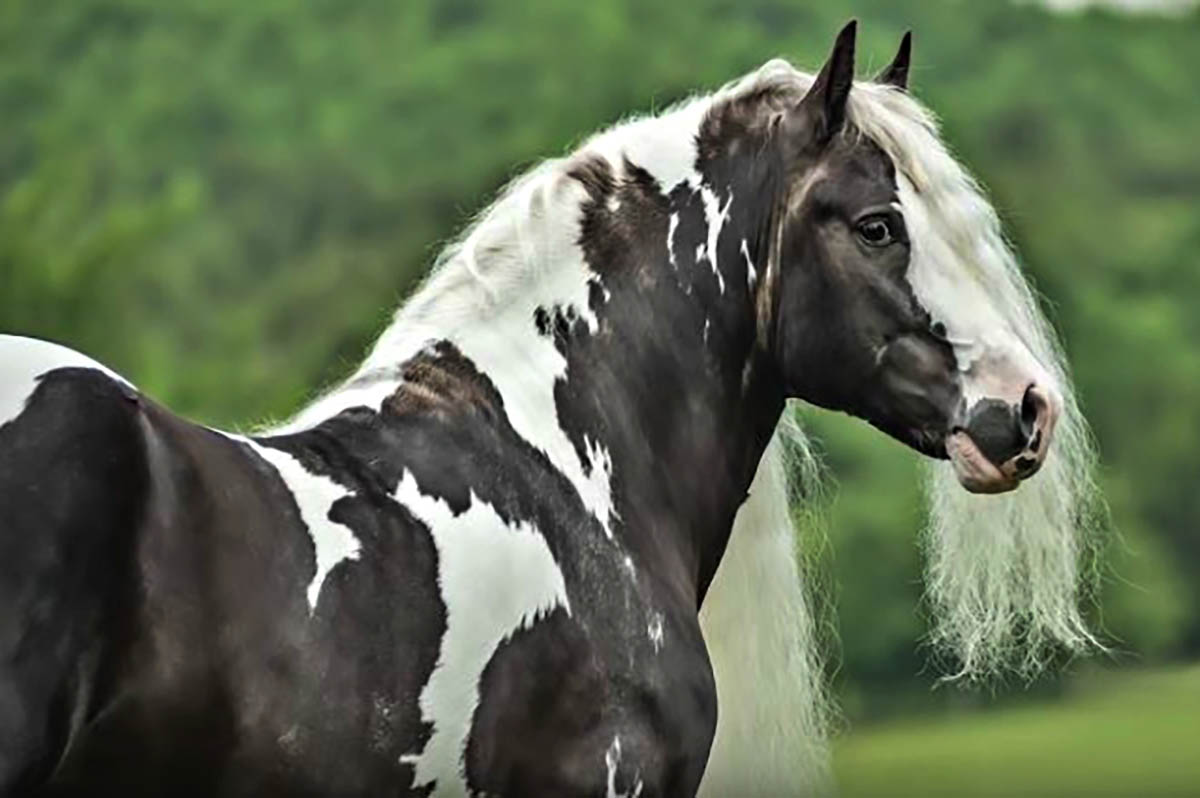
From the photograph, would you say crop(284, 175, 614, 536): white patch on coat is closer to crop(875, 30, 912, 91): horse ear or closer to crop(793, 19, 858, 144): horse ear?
crop(793, 19, 858, 144): horse ear

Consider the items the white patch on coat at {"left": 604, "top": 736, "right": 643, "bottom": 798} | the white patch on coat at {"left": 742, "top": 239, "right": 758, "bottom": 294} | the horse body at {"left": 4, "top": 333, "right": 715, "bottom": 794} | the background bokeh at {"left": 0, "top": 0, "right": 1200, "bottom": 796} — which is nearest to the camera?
the horse body at {"left": 4, "top": 333, "right": 715, "bottom": 794}

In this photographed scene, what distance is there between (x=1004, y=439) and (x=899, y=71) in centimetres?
93

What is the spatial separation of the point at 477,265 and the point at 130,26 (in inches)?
1689

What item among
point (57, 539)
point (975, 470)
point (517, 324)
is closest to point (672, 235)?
point (517, 324)

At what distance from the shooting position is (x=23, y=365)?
A: 11.6 ft

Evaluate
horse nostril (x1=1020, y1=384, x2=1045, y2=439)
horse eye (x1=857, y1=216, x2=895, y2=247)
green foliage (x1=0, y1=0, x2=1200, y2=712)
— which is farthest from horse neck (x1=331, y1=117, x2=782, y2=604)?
green foliage (x1=0, y1=0, x2=1200, y2=712)

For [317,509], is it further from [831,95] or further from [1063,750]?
[1063,750]

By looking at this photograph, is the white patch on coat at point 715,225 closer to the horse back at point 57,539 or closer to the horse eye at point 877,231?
the horse eye at point 877,231

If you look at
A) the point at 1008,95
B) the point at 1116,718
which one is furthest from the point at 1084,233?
the point at 1116,718

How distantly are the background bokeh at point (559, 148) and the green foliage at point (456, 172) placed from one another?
8cm

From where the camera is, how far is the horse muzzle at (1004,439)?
4309 millimetres

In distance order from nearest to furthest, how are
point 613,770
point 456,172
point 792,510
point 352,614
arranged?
point 352,614, point 613,770, point 792,510, point 456,172

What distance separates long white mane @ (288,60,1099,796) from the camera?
4441 mm

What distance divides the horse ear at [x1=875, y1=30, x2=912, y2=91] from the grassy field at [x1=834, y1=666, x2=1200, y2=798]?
16.4m
